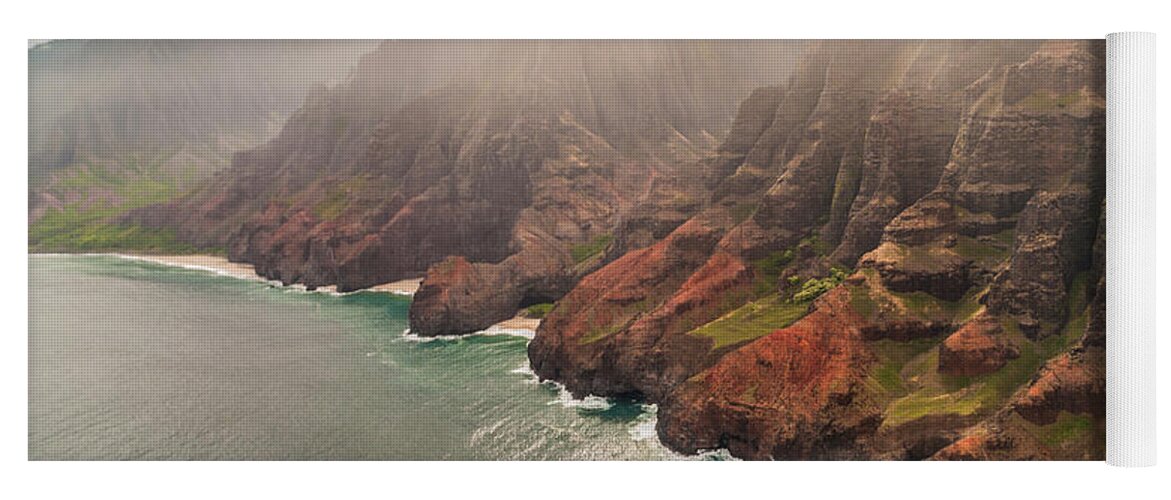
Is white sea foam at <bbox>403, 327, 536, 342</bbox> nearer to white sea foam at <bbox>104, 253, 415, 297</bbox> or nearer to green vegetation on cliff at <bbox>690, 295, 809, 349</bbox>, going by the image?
white sea foam at <bbox>104, 253, 415, 297</bbox>

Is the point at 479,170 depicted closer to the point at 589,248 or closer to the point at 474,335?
the point at 589,248

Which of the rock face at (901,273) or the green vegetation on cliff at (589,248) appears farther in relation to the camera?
the green vegetation on cliff at (589,248)

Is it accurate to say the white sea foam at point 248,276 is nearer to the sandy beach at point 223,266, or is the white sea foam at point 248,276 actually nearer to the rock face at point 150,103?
the sandy beach at point 223,266

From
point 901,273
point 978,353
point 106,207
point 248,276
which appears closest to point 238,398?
point 248,276

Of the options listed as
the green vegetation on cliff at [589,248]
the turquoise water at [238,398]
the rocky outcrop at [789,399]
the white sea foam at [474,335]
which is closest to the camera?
the rocky outcrop at [789,399]

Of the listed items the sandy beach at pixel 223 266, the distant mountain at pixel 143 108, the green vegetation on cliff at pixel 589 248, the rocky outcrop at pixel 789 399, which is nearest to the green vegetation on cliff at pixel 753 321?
the rocky outcrop at pixel 789 399

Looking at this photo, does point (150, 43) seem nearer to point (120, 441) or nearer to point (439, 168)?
point (439, 168)

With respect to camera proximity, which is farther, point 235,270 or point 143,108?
point 235,270

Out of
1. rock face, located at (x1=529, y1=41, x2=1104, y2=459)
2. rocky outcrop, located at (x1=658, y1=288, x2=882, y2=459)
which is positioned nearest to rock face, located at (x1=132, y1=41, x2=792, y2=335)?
rock face, located at (x1=529, y1=41, x2=1104, y2=459)
